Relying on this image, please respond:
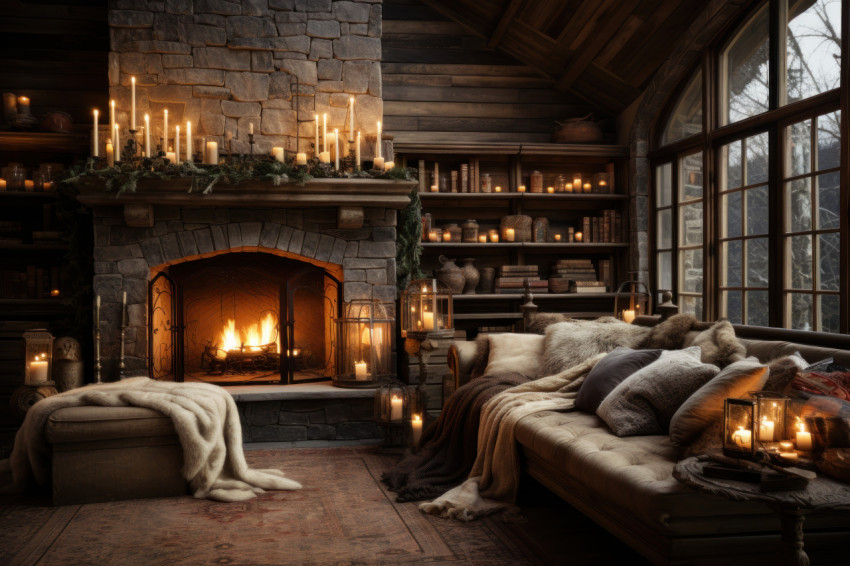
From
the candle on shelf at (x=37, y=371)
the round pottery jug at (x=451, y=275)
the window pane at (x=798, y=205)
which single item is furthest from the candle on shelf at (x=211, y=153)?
the window pane at (x=798, y=205)

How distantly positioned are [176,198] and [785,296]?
4.02 m

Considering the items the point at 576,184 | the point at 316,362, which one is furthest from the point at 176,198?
the point at 576,184

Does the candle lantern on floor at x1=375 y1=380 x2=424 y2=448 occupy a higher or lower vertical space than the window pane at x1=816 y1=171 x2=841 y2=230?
lower

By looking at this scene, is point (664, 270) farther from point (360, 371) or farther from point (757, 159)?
point (360, 371)

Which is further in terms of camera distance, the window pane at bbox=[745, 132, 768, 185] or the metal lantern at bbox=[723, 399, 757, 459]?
the window pane at bbox=[745, 132, 768, 185]

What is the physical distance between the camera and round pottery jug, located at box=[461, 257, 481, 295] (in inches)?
237

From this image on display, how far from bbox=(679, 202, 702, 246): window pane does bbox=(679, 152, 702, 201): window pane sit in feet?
0.26

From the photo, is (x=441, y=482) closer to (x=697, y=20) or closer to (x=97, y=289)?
(x=97, y=289)

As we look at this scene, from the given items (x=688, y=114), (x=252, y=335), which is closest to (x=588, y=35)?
(x=688, y=114)

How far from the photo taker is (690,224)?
5695 millimetres

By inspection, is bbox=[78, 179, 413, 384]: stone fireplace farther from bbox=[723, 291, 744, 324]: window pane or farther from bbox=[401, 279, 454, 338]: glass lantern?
bbox=[723, 291, 744, 324]: window pane

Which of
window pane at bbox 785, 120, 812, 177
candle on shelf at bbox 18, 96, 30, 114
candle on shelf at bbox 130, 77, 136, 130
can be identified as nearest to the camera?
window pane at bbox 785, 120, 812, 177

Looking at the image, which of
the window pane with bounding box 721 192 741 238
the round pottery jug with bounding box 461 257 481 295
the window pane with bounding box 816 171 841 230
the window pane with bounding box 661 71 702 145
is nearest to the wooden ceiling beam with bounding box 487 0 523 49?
the window pane with bounding box 661 71 702 145

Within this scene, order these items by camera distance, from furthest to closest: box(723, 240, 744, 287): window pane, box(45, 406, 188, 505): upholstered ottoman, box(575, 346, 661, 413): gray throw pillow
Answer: box(723, 240, 744, 287): window pane → box(45, 406, 188, 505): upholstered ottoman → box(575, 346, 661, 413): gray throw pillow
